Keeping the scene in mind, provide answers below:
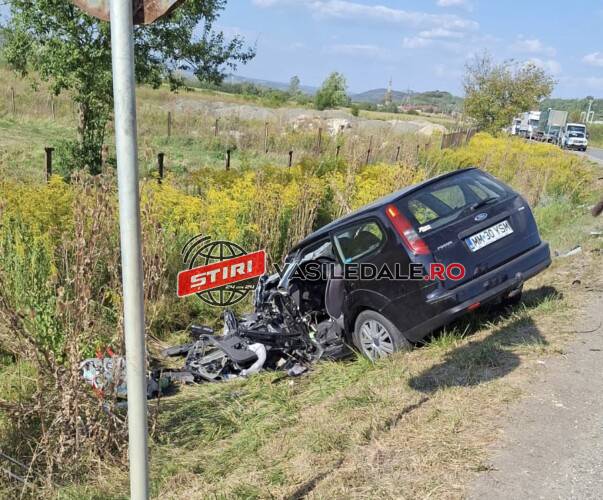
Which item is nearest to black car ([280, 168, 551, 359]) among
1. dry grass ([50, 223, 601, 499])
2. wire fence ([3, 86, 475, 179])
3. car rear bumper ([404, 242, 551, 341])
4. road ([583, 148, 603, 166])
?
car rear bumper ([404, 242, 551, 341])

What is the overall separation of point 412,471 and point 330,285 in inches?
115

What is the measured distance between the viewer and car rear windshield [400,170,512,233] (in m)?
5.37

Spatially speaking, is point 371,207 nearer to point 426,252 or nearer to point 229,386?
point 426,252

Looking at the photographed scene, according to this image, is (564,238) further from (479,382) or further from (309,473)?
(309,473)

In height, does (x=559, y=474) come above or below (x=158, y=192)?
below

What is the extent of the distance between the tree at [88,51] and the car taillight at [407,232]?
782cm

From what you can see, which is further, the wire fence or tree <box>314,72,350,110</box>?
tree <box>314,72,350,110</box>

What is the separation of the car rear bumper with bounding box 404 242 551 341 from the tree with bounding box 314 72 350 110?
69040 mm

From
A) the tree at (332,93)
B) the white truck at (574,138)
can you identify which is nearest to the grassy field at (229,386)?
the white truck at (574,138)

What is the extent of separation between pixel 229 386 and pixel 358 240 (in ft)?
6.31

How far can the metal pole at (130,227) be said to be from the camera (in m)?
1.97

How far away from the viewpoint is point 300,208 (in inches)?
337

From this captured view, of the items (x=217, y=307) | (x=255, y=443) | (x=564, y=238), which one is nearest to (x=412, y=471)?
(x=255, y=443)

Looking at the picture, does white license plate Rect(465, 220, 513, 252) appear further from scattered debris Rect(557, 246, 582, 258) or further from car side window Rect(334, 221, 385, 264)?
scattered debris Rect(557, 246, 582, 258)
